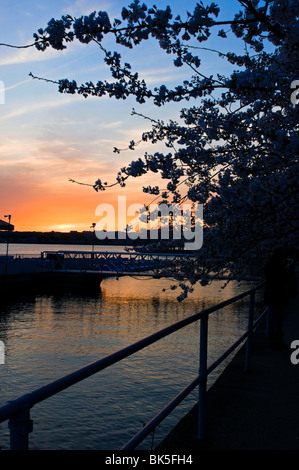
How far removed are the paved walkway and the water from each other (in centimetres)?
208

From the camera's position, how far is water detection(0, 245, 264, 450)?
10.2m

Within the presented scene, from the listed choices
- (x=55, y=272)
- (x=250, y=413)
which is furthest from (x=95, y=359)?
(x=55, y=272)

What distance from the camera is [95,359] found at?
17.0 m

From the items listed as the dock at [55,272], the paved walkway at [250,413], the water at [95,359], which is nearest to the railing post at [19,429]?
the paved walkway at [250,413]

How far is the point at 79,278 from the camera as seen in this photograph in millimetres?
43719

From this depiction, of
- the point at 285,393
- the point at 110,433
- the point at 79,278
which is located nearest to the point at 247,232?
the point at 285,393

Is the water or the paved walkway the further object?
the water

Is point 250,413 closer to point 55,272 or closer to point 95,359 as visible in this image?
point 95,359

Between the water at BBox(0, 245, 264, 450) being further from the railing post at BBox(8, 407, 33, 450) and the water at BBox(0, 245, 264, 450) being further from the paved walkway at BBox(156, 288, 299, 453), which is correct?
the railing post at BBox(8, 407, 33, 450)

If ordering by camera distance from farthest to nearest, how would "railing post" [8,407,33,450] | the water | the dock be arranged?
1. the dock
2. the water
3. "railing post" [8,407,33,450]

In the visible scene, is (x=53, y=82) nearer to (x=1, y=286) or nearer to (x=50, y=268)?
(x=1, y=286)

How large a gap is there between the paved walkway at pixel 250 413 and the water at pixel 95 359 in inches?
81.8

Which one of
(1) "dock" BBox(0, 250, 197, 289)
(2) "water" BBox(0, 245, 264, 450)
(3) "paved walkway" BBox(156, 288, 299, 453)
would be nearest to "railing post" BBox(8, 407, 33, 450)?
(3) "paved walkway" BBox(156, 288, 299, 453)
